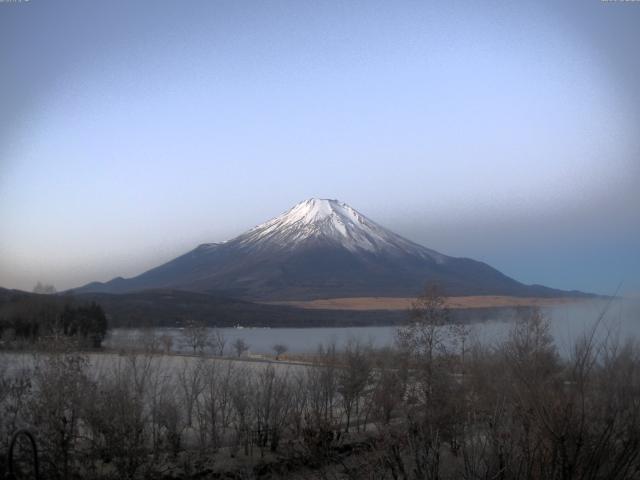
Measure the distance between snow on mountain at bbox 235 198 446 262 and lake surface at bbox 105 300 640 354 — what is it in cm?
6873

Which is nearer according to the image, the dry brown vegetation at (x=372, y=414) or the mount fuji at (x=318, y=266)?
the dry brown vegetation at (x=372, y=414)

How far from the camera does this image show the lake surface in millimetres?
12240

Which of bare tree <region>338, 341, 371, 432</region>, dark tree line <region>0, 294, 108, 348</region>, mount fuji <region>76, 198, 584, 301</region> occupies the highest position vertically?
mount fuji <region>76, 198, 584, 301</region>

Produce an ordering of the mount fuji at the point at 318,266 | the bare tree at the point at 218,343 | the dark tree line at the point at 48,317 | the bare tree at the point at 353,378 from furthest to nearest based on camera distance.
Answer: the mount fuji at the point at 318,266 → the bare tree at the point at 218,343 → the dark tree line at the point at 48,317 → the bare tree at the point at 353,378

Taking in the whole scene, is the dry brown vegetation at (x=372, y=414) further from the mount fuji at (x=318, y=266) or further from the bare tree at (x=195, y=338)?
the mount fuji at (x=318, y=266)

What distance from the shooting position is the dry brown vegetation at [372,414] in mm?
7812

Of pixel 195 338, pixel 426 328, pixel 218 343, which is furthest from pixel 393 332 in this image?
pixel 195 338

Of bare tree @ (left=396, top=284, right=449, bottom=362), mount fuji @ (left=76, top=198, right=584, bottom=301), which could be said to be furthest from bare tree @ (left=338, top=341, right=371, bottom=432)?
mount fuji @ (left=76, top=198, right=584, bottom=301)

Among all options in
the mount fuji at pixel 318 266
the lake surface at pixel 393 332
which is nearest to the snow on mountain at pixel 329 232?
the mount fuji at pixel 318 266

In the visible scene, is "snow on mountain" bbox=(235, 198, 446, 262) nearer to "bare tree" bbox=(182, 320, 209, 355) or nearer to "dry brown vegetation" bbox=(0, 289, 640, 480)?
"bare tree" bbox=(182, 320, 209, 355)

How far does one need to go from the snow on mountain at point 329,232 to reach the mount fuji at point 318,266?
0.64 feet

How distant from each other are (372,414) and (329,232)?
12765 centimetres

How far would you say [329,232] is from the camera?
496ft

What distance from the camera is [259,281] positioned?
123688 millimetres
